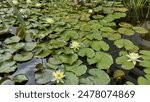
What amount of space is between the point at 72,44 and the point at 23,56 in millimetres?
346

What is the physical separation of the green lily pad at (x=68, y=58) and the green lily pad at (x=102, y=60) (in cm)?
9

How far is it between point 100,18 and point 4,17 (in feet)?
2.77

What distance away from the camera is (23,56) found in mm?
1604

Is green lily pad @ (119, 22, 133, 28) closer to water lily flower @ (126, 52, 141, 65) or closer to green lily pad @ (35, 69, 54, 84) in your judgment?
water lily flower @ (126, 52, 141, 65)

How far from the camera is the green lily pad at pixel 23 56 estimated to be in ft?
5.17

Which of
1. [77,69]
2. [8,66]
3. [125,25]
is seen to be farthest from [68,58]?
[125,25]

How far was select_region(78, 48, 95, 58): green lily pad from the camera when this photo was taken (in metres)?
1.60

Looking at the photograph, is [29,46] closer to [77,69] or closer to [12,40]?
[12,40]

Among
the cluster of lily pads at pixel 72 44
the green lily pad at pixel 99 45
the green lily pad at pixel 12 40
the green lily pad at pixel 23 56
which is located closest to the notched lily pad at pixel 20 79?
the cluster of lily pads at pixel 72 44

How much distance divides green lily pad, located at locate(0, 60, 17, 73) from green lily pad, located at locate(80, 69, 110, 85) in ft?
1.45

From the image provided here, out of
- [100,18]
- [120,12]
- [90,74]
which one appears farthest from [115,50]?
[120,12]

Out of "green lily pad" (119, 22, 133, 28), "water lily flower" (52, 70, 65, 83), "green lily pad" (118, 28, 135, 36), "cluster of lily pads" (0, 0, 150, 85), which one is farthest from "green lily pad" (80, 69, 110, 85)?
"green lily pad" (119, 22, 133, 28)

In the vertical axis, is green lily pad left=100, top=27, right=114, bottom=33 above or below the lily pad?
above

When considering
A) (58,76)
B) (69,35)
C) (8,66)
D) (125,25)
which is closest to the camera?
(58,76)
